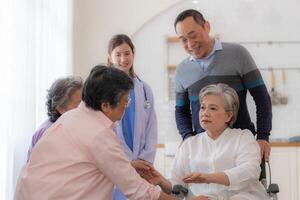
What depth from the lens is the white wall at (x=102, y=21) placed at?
5012mm

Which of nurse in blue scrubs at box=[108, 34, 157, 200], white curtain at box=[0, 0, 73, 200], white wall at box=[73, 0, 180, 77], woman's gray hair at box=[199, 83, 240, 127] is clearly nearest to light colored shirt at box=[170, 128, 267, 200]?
woman's gray hair at box=[199, 83, 240, 127]

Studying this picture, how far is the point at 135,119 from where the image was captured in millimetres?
2812

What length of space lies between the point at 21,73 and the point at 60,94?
552mm

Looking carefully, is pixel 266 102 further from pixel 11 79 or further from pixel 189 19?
pixel 11 79

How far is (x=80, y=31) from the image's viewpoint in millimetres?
5059

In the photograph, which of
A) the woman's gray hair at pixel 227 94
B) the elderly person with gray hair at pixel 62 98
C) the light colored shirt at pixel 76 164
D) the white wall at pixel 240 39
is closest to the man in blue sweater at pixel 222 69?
the woman's gray hair at pixel 227 94

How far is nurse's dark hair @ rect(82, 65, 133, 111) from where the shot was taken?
184cm

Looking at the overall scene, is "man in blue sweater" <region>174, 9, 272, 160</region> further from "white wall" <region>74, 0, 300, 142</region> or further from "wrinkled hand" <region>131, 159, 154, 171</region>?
"white wall" <region>74, 0, 300, 142</region>

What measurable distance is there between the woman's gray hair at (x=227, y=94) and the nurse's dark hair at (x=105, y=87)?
0.67m

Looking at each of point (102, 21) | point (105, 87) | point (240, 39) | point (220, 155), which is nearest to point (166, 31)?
point (102, 21)

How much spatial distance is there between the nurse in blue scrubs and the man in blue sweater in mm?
384

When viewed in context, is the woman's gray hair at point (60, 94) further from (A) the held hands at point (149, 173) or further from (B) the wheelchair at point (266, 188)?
(B) the wheelchair at point (266, 188)

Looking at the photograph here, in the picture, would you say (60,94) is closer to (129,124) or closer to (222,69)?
(129,124)

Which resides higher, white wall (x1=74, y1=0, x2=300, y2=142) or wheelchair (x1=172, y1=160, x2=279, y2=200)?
white wall (x1=74, y1=0, x2=300, y2=142)
